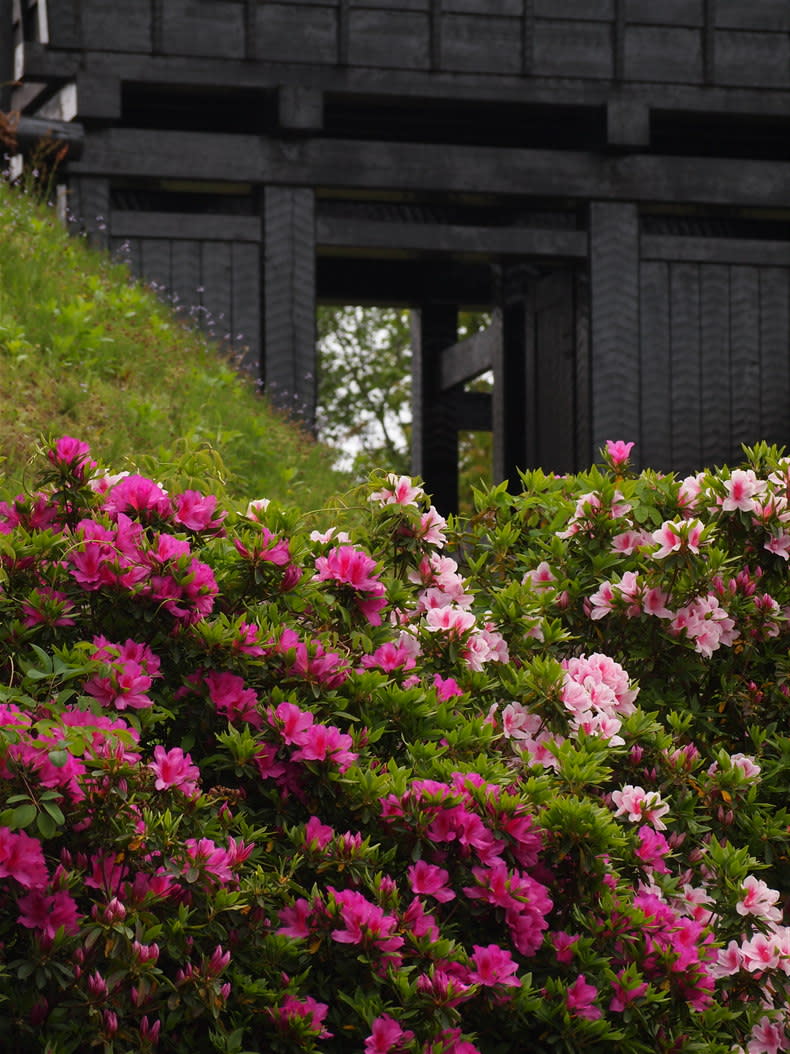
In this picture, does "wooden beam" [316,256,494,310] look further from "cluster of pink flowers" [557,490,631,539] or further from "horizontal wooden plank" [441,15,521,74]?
"cluster of pink flowers" [557,490,631,539]

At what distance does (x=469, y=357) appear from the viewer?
47.9ft

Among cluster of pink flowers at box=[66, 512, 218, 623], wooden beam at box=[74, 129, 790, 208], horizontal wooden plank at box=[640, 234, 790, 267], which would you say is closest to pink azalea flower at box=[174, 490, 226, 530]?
cluster of pink flowers at box=[66, 512, 218, 623]

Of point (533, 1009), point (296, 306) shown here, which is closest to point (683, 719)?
point (533, 1009)

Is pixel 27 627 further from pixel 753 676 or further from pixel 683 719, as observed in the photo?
pixel 753 676

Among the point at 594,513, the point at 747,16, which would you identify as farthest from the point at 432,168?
the point at 594,513

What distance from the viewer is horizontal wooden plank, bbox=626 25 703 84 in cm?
1116

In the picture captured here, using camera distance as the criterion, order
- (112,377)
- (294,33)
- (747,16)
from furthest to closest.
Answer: (747,16) → (294,33) → (112,377)

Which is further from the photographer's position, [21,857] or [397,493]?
[397,493]

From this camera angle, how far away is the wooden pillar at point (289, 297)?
34.3 ft

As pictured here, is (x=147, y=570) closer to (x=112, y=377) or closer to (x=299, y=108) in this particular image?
(x=112, y=377)

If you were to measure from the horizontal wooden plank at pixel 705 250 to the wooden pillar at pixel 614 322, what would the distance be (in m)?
0.16

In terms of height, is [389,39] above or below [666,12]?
below

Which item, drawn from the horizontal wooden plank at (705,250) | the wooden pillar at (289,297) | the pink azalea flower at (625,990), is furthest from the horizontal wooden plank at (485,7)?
the pink azalea flower at (625,990)

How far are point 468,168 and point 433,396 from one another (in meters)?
4.95
